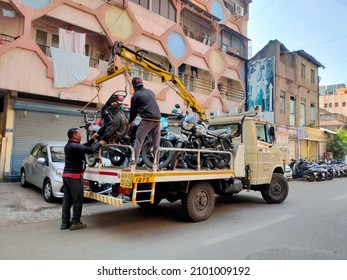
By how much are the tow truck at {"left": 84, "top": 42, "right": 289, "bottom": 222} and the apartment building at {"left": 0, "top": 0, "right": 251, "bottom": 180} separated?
2242mm

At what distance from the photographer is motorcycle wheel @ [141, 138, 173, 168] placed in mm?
5707

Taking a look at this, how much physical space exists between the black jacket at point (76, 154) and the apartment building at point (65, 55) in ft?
9.85

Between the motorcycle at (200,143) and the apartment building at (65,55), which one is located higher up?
the apartment building at (65,55)

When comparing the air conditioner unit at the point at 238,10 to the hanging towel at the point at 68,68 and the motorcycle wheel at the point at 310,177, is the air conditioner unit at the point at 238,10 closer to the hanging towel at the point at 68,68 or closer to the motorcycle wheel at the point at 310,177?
the motorcycle wheel at the point at 310,177

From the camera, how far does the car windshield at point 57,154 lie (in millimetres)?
8375

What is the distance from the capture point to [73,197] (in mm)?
5332

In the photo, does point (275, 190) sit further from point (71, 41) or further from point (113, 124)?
point (71, 41)

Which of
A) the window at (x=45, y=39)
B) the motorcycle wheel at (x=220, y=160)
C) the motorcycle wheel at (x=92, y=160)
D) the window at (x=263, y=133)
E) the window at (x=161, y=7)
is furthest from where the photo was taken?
the window at (x=161, y=7)

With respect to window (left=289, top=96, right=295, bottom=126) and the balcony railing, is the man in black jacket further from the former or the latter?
window (left=289, top=96, right=295, bottom=126)

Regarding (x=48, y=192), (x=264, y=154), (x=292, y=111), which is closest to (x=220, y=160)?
(x=264, y=154)

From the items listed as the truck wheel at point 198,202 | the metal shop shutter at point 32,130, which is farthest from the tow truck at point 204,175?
the metal shop shutter at point 32,130

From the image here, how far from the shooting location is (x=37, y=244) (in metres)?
4.61

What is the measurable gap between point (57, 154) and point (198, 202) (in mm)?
4773

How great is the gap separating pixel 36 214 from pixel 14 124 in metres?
6.40
